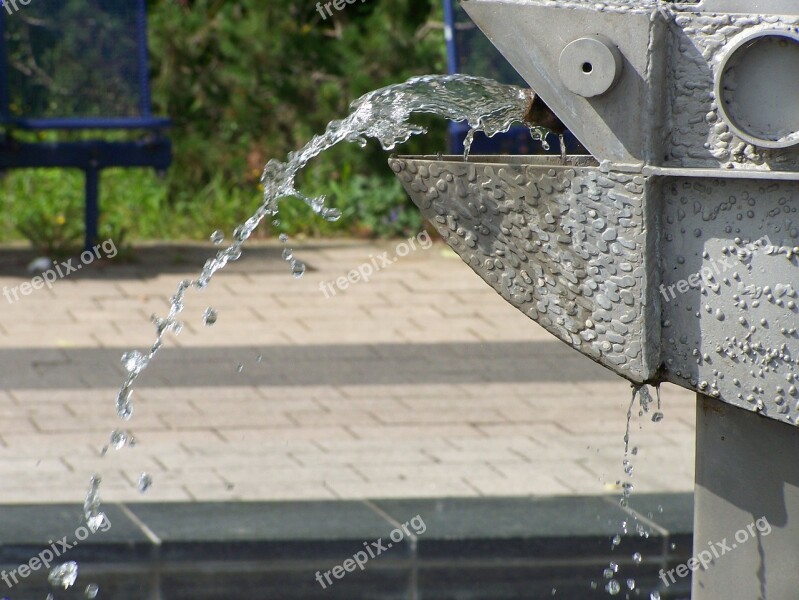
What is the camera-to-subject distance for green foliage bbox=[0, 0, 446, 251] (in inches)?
324

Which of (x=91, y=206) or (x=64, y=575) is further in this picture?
(x=91, y=206)

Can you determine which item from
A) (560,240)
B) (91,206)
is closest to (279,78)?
(91,206)

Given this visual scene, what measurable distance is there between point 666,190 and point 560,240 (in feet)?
0.57

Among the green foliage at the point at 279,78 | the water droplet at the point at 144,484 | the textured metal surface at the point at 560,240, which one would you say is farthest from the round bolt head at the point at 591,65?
the green foliage at the point at 279,78

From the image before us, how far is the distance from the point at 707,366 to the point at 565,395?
10.7 ft

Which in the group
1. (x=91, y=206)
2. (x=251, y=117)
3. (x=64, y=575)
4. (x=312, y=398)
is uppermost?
(x=251, y=117)

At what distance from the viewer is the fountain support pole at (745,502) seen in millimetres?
1991

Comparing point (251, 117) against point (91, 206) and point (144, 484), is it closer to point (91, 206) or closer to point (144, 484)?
point (91, 206)

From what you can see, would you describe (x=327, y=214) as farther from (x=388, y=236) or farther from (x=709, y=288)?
(x=388, y=236)

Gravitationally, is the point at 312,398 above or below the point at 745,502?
above

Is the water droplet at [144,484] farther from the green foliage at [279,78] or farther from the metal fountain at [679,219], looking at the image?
the green foliage at [279,78]

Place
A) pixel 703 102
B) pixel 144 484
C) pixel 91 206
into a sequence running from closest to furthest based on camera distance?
pixel 703 102
pixel 144 484
pixel 91 206

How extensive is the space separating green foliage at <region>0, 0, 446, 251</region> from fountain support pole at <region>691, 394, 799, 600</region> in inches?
237

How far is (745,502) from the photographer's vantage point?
6.64 feet
